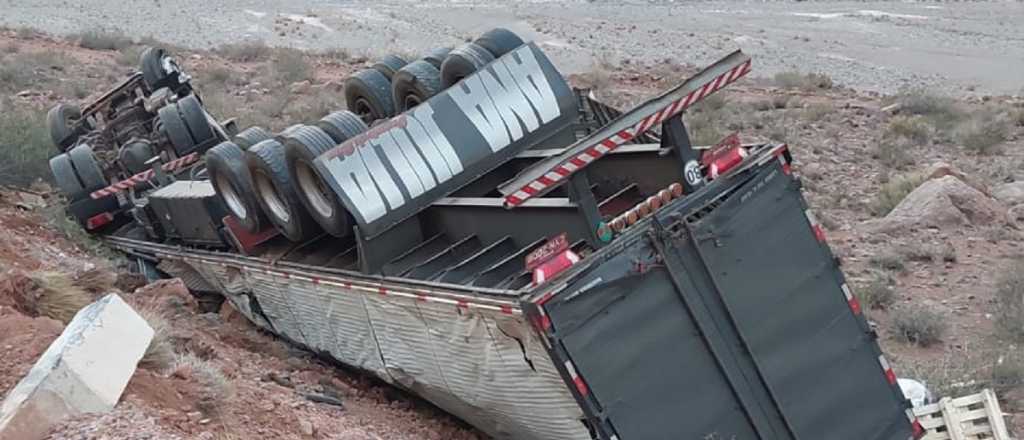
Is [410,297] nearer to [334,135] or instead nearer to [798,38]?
[334,135]

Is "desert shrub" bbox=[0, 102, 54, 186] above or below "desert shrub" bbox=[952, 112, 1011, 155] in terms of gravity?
above

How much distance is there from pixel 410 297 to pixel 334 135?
2037 millimetres

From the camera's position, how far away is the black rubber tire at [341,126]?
27.9ft

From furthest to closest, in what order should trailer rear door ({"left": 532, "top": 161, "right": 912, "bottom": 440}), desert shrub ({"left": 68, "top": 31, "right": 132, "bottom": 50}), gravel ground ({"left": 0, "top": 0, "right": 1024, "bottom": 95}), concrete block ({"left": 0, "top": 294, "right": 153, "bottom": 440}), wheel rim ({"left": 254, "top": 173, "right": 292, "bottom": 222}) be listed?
gravel ground ({"left": 0, "top": 0, "right": 1024, "bottom": 95}) → desert shrub ({"left": 68, "top": 31, "right": 132, "bottom": 50}) → wheel rim ({"left": 254, "top": 173, "right": 292, "bottom": 222}) → trailer rear door ({"left": 532, "top": 161, "right": 912, "bottom": 440}) → concrete block ({"left": 0, "top": 294, "right": 153, "bottom": 440})

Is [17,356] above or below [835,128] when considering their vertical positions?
above

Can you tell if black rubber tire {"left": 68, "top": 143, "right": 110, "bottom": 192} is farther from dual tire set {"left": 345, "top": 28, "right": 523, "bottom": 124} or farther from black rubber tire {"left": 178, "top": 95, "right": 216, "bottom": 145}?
dual tire set {"left": 345, "top": 28, "right": 523, "bottom": 124}

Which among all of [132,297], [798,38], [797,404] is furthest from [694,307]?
[798,38]

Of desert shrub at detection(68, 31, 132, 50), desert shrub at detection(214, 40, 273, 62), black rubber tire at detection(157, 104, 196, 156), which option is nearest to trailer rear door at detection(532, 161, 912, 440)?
black rubber tire at detection(157, 104, 196, 156)

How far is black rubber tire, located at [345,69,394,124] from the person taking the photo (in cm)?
1034

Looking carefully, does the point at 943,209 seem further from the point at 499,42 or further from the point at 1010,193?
the point at 499,42

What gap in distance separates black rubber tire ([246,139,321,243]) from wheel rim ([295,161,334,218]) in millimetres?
142

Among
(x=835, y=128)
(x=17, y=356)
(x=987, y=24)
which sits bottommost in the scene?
(x=987, y=24)

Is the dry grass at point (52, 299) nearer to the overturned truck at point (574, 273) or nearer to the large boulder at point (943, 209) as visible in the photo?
the overturned truck at point (574, 273)

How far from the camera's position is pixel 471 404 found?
7098 mm
